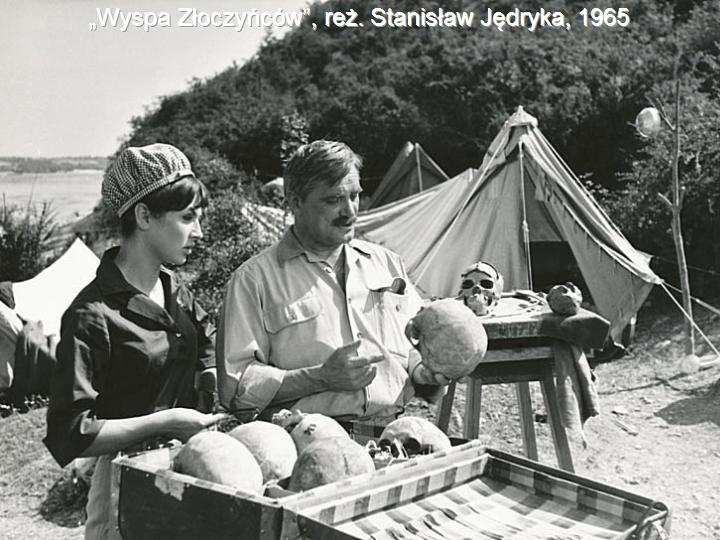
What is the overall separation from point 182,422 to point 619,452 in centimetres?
549

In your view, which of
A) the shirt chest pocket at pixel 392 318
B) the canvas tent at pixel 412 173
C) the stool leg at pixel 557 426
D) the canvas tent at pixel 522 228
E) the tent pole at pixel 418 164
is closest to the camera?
the shirt chest pocket at pixel 392 318

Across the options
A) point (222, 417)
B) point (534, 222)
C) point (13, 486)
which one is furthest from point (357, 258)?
point (534, 222)

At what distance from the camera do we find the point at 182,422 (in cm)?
222

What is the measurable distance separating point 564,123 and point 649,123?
5.75 m

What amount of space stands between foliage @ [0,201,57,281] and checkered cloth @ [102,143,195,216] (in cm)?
1279

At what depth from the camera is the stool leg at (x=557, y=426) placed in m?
4.34

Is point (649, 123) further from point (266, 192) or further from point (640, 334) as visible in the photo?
point (266, 192)

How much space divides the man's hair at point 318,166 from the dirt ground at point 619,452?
129 inches

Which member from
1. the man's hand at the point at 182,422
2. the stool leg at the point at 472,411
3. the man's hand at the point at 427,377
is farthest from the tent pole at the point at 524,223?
the man's hand at the point at 182,422

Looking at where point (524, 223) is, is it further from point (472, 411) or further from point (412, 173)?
point (412, 173)

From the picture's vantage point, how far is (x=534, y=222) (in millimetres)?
10711

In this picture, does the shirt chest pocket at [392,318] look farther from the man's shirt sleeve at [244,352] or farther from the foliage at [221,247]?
the foliage at [221,247]

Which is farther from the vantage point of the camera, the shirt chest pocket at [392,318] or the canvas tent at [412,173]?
the canvas tent at [412,173]

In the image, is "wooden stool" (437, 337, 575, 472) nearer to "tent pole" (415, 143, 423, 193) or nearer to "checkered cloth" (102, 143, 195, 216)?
"checkered cloth" (102, 143, 195, 216)
